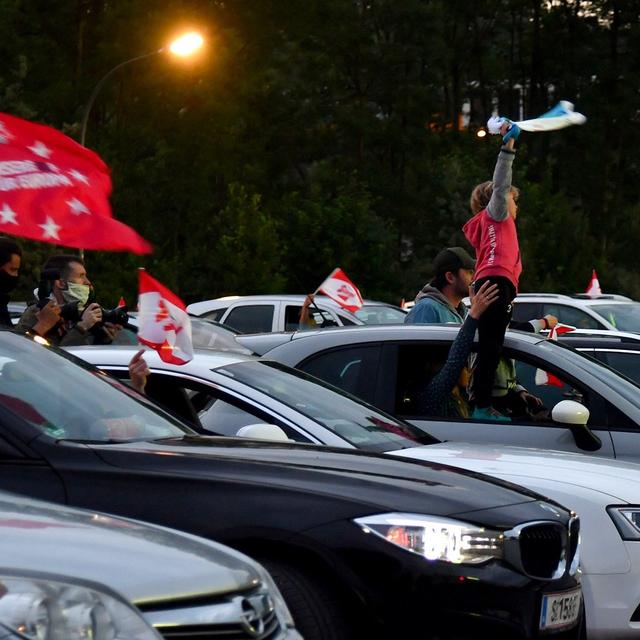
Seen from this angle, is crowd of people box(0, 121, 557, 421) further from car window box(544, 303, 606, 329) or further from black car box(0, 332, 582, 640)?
car window box(544, 303, 606, 329)

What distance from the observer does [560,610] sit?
18.3ft

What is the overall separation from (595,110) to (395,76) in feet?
25.1

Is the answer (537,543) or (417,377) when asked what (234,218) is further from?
(537,543)

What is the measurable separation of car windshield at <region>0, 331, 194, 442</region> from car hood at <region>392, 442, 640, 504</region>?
4.19 ft

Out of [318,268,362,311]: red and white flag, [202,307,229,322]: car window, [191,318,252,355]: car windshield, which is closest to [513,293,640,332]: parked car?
[202,307,229,322]: car window

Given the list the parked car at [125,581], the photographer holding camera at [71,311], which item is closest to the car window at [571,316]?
the photographer holding camera at [71,311]

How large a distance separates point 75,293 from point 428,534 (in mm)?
5490

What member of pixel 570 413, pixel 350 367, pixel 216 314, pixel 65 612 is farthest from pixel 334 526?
pixel 216 314

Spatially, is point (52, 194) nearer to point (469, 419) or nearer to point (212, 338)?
point (469, 419)

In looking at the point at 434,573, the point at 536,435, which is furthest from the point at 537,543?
the point at 536,435

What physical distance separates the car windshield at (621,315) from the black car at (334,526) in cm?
1754

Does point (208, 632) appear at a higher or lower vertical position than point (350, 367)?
higher

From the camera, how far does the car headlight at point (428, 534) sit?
529 centimetres

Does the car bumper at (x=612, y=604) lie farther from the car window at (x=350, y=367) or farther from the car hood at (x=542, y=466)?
the car window at (x=350, y=367)
